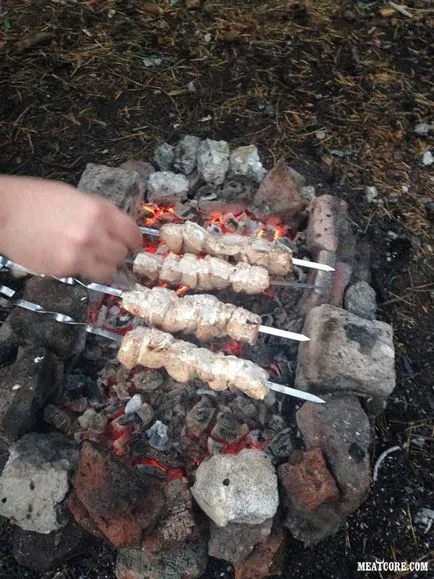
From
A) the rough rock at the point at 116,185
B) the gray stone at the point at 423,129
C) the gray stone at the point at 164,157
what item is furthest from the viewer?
the gray stone at the point at 423,129

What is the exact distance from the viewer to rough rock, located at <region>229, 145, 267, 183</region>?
360 cm

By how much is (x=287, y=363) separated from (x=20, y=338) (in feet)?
4.87

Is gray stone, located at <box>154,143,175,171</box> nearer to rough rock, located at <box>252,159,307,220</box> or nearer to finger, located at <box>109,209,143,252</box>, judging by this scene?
rough rock, located at <box>252,159,307,220</box>

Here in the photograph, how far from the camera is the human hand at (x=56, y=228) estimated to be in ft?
7.38

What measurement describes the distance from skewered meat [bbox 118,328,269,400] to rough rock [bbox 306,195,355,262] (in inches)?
37.2

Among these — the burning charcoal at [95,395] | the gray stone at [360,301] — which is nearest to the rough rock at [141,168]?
the burning charcoal at [95,395]

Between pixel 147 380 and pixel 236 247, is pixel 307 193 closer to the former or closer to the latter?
pixel 236 247

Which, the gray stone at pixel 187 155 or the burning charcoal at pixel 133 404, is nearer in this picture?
the burning charcoal at pixel 133 404

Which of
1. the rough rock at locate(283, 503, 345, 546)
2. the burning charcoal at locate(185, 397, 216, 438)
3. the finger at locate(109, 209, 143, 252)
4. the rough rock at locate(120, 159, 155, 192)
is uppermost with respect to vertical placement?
the finger at locate(109, 209, 143, 252)

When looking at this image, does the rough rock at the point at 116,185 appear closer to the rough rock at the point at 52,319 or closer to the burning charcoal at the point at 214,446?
the rough rock at the point at 52,319

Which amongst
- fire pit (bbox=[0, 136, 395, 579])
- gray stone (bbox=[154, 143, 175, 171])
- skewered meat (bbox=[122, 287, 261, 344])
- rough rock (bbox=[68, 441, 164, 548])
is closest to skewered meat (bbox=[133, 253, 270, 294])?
fire pit (bbox=[0, 136, 395, 579])

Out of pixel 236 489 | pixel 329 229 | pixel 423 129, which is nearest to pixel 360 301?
pixel 329 229

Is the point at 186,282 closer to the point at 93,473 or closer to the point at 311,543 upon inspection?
the point at 93,473

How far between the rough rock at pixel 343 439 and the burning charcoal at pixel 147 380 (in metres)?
0.77
